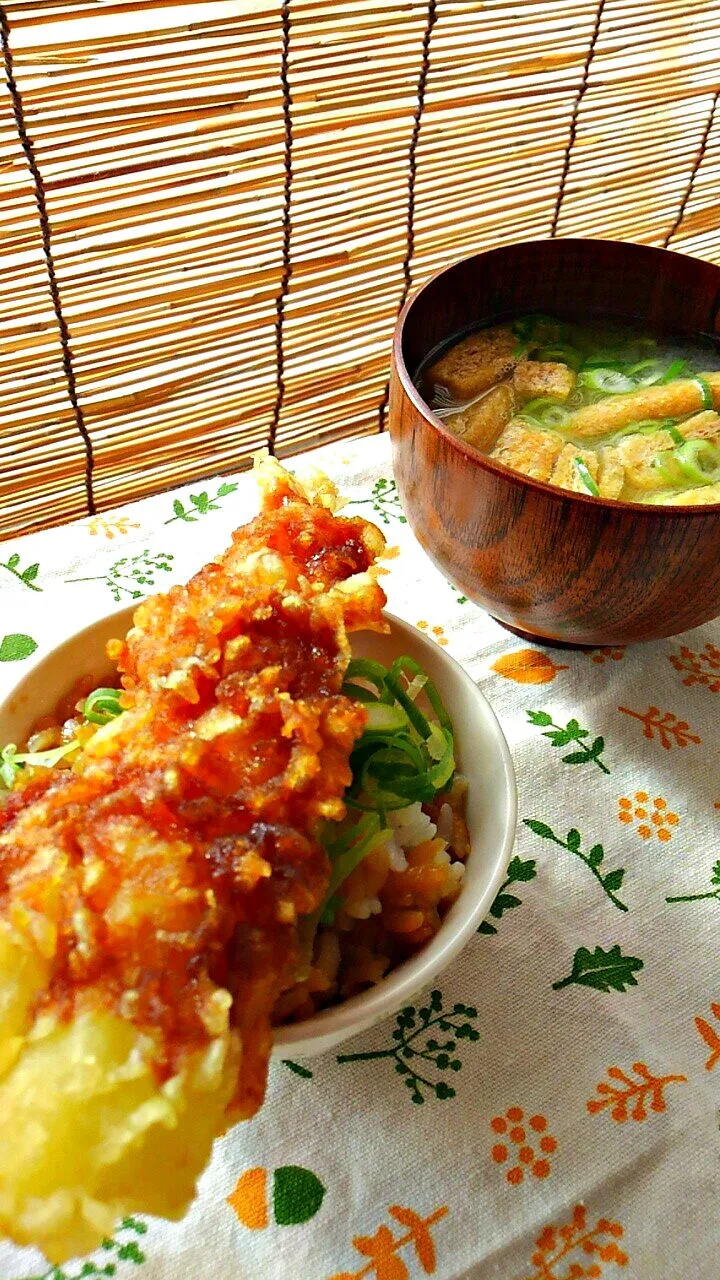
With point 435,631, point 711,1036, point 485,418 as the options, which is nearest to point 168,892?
point 711,1036

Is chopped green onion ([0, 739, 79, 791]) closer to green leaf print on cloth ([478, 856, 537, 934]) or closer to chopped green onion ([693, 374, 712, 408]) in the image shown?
green leaf print on cloth ([478, 856, 537, 934])

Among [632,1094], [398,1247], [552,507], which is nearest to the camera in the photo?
[398,1247]

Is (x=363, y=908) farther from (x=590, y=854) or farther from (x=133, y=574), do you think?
(x=133, y=574)

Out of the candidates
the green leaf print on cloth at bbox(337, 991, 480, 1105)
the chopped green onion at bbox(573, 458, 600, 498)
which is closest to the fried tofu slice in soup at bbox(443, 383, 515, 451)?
the chopped green onion at bbox(573, 458, 600, 498)

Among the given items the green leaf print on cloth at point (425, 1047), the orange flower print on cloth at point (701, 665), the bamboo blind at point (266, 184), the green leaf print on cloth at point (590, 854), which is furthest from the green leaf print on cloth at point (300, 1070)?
the bamboo blind at point (266, 184)

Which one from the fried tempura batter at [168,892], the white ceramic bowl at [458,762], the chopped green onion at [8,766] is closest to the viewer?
the fried tempura batter at [168,892]

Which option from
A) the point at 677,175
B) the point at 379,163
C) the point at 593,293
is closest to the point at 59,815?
the point at 593,293

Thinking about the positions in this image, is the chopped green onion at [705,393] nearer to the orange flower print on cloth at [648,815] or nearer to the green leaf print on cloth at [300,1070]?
the orange flower print on cloth at [648,815]
